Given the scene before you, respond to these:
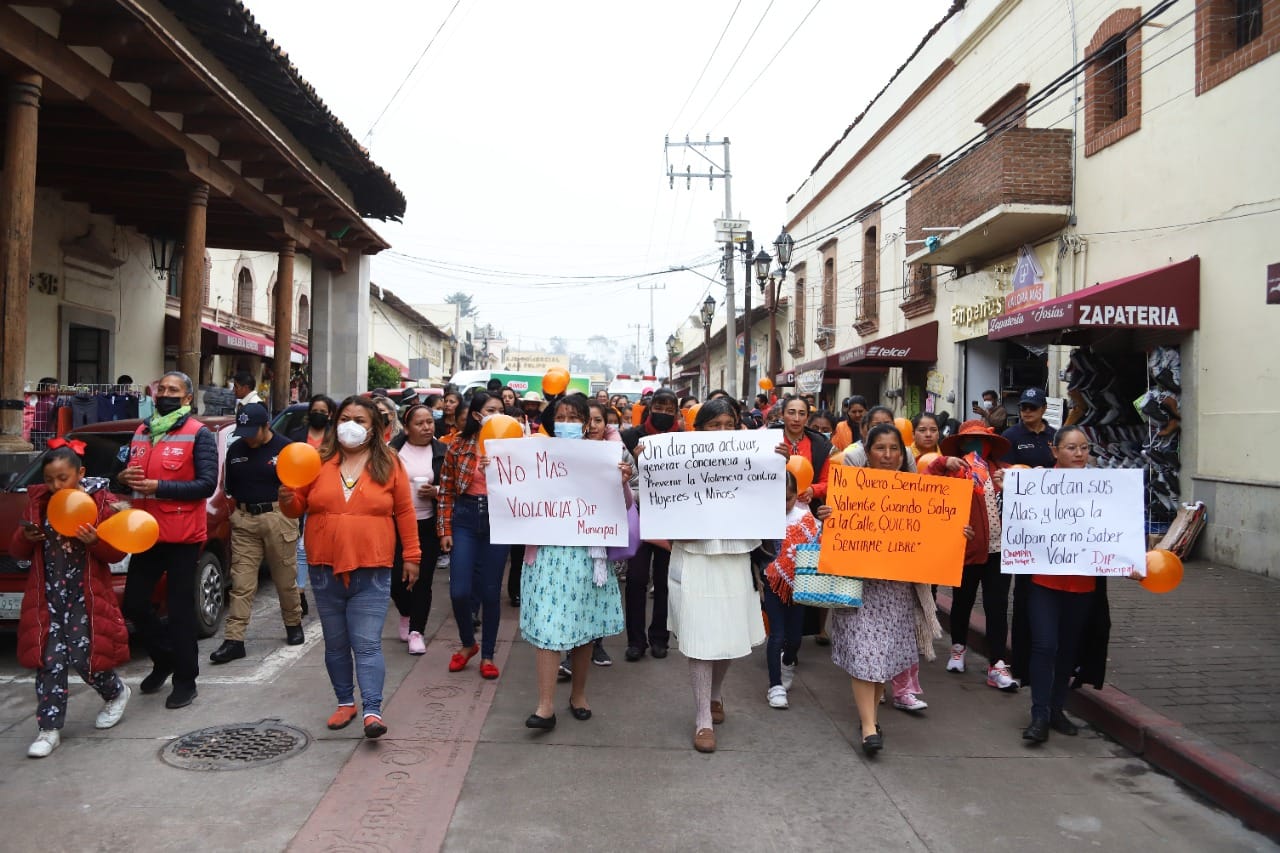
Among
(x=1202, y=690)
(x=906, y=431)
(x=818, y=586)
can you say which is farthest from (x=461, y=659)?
(x=1202, y=690)

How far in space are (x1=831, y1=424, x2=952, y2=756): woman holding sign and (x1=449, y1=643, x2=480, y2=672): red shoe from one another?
7.94 ft

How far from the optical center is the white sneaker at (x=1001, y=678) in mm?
5945

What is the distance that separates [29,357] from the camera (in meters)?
13.0

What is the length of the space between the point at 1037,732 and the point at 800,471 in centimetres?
185

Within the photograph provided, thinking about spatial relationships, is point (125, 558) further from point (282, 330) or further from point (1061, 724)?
point (282, 330)

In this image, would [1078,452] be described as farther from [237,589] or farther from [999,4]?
[999,4]

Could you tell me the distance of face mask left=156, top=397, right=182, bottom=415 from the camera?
5.22 metres

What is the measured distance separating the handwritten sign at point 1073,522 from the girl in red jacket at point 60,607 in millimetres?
4706

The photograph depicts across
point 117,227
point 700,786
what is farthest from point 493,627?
point 117,227

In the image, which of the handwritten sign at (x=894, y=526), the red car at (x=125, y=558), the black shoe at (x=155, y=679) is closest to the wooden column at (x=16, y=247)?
the red car at (x=125, y=558)

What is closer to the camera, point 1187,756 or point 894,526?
point 1187,756

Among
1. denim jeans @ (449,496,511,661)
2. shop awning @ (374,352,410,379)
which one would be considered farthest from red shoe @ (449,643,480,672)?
shop awning @ (374,352,410,379)

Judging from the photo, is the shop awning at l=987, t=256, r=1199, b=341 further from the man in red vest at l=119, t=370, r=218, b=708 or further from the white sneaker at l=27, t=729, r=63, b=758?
the white sneaker at l=27, t=729, r=63, b=758

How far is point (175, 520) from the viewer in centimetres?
519
